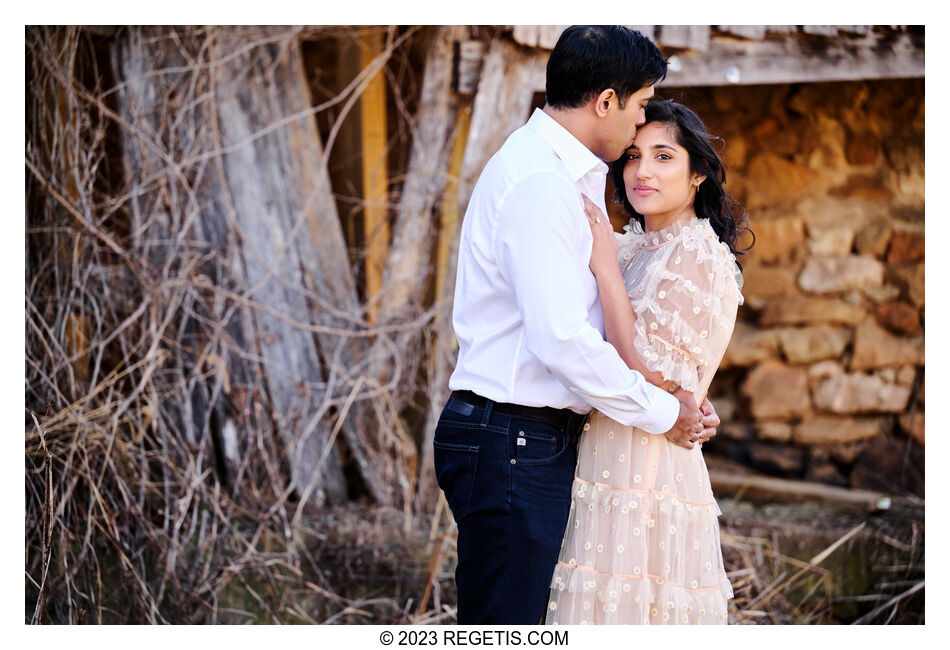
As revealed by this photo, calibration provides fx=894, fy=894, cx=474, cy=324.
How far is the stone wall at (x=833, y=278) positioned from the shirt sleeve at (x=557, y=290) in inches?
123

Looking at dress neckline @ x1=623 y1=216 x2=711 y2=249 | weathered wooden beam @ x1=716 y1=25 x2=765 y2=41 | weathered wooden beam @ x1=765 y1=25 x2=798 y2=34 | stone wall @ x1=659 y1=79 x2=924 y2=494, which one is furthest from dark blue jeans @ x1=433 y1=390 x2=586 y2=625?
stone wall @ x1=659 y1=79 x2=924 y2=494

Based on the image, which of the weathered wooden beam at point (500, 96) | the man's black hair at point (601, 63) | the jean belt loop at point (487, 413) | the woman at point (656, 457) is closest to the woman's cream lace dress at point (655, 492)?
the woman at point (656, 457)

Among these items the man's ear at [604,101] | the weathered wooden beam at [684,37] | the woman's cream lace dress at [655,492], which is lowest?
the woman's cream lace dress at [655,492]

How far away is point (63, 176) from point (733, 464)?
3.70 m

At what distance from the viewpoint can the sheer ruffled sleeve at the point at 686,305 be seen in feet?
7.20

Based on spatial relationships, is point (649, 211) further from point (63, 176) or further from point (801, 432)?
point (801, 432)

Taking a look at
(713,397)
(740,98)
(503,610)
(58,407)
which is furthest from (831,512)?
(58,407)

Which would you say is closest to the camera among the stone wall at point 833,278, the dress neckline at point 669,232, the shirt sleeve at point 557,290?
the shirt sleeve at point 557,290

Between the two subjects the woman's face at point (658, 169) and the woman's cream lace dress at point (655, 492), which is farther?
the woman's face at point (658, 169)

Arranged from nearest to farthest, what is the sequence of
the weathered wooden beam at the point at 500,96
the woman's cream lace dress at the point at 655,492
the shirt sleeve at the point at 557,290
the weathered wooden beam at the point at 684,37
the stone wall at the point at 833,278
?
the shirt sleeve at the point at 557,290 → the woman's cream lace dress at the point at 655,492 → the weathered wooden beam at the point at 684,37 → the weathered wooden beam at the point at 500,96 → the stone wall at the point at 833,278

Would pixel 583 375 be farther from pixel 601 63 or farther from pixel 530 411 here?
pixel 601 63

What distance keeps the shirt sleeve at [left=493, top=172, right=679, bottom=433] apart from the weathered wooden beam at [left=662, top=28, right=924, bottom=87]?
2.12 m

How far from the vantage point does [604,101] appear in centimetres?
216

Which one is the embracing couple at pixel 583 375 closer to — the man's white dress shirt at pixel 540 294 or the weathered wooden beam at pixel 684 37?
the man's white dress shirt at pixel 540 294
